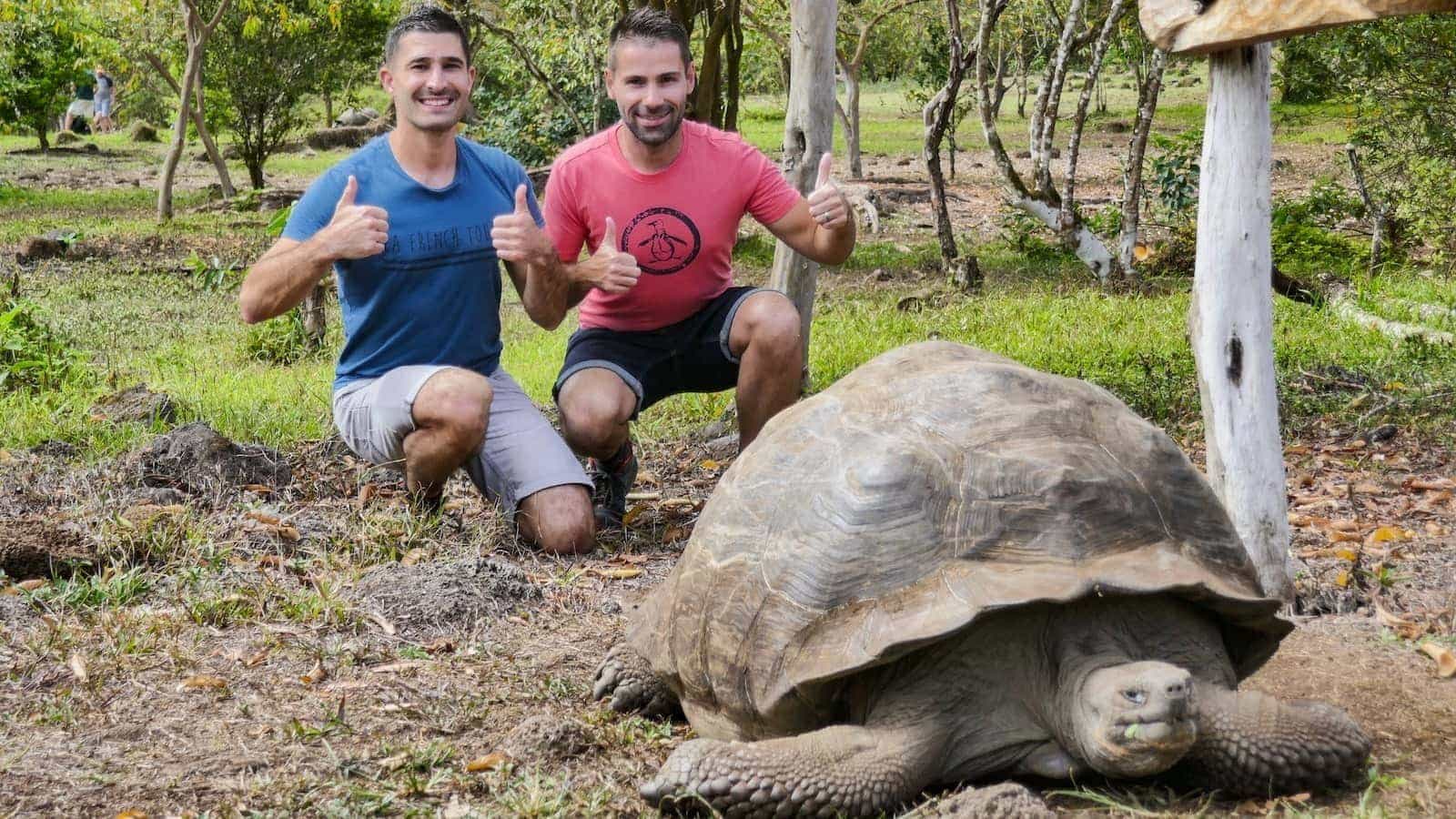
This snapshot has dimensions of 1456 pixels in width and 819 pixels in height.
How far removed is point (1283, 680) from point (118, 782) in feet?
8.36

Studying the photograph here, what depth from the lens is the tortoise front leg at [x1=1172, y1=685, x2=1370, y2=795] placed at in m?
2.59

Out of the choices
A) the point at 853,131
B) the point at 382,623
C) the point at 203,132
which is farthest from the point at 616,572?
the point at 853,131

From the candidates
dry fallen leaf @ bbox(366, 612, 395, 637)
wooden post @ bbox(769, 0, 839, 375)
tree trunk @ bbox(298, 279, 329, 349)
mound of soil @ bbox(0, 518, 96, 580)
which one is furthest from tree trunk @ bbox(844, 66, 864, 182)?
dry fallen leaf @ bbox(366, 612, 395, 637)

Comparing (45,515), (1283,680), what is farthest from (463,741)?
(45,515)

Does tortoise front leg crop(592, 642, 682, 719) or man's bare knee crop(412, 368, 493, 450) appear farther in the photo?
man's bare knee crop(412, 368, 493, 450)

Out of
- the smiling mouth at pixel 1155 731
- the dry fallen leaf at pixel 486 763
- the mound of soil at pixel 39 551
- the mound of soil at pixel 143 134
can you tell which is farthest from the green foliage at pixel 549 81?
the mound of soil at pixel 143 134

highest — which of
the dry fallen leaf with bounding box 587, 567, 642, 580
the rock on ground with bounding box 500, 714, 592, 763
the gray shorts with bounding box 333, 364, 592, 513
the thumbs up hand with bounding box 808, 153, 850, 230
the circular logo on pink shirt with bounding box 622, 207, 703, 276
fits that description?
the thumbs up hand with bounding box 808, 153, 850, 230

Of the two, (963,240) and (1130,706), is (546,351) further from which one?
(1130,706)

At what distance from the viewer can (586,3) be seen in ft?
46.9

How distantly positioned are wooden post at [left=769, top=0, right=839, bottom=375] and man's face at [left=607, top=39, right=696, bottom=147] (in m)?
1.20

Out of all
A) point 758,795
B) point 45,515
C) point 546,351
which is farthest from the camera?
point 546,351

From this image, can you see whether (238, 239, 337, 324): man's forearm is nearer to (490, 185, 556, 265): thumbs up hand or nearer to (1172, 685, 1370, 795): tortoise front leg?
(490, 185, 556, 265): thumbs up hand

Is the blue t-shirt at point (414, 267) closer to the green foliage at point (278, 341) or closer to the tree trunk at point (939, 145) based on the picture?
the green foliage at point (278, 341)

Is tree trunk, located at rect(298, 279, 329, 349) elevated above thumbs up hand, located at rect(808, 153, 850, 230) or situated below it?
below
